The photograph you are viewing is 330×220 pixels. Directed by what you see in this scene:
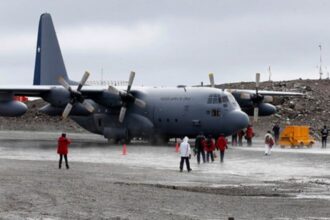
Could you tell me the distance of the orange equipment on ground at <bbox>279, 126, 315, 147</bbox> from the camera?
53.4 meters

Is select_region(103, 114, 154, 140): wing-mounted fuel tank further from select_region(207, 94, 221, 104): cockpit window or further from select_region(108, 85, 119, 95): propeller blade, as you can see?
select_region(207, 94, 221, 104): cockpit window

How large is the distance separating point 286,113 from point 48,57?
107 feet

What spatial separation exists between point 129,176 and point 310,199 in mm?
9019

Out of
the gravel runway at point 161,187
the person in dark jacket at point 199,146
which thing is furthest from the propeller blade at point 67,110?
the person in dark jacket at point 199,146

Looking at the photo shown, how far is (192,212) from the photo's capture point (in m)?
19.9

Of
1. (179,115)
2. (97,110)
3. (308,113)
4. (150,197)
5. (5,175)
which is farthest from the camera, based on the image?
(308,113)

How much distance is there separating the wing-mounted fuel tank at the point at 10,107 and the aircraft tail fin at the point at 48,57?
8.74 meters

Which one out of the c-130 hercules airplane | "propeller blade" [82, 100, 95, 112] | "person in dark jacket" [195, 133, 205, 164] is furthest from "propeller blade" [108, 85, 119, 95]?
"person in dark jacket" [195, 133, 205, 164]

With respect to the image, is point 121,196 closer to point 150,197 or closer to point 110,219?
point 150,197

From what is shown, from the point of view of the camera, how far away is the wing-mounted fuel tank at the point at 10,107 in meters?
51.9

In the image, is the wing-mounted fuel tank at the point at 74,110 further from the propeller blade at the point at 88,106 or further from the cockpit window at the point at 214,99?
the cockpit window at the point at 214,99

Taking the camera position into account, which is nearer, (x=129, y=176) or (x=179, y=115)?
(x=129, y=176)

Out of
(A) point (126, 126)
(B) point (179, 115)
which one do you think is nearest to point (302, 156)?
(B) point (179, 115)

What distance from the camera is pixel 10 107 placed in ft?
171
